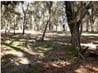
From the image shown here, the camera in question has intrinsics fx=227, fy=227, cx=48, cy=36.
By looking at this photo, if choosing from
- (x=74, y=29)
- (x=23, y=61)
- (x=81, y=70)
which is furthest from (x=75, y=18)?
(x=23, y=61)

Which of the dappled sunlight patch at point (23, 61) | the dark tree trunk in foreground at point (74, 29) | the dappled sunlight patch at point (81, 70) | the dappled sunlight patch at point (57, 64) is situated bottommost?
the dappled sunlight patch at point (81, 70)

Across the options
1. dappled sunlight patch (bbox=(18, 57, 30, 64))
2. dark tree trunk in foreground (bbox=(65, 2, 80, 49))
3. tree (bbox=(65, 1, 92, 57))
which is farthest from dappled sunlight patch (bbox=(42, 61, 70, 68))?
dark tree trunk in foreground (bbox=(65, 2, 80, 49))

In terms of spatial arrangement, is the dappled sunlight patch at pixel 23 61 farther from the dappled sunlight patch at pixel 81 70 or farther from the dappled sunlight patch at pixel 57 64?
the dappled sunlight patch at pixel 81 70

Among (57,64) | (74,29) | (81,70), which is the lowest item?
(81,70)

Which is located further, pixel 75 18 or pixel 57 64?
pixel 75 18

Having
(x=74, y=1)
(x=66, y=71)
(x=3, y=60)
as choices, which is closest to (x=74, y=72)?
(x=66, y=71)

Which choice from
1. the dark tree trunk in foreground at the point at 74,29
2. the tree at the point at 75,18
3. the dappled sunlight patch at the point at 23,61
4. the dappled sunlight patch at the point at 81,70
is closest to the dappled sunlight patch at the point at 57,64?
the dappled sunlight patch at the point at 81,70

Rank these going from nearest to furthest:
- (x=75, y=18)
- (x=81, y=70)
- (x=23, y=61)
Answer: (x=81, y=70) → (x=23, y=61) → (x=75, y=18)

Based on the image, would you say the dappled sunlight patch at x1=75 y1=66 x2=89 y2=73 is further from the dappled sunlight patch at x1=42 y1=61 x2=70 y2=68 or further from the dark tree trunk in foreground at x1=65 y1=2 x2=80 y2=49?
the dark tree trunk in foreground at x1=65 y1=2 x2=80 y2=49

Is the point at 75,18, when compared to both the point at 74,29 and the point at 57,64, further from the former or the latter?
the point at 57,64

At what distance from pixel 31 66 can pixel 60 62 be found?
277 cm

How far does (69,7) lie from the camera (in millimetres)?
22172

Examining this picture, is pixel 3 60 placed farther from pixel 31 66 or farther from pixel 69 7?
pixel 69 7

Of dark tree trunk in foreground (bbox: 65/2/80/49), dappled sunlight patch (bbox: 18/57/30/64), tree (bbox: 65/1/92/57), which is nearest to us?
dappled sunlight patch (bbox: 18/57/30/64)
